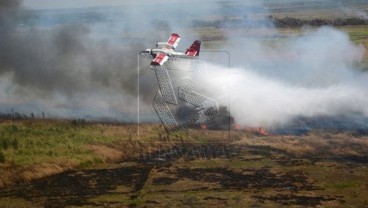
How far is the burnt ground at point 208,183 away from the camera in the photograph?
110 ft

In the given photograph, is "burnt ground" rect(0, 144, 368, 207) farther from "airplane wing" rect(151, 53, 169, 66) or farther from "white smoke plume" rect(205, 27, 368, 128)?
"white smoke plume" rect(205, 27, 368, 128)

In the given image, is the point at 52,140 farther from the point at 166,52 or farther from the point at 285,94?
the point at 285,94

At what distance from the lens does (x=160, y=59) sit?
161 ft

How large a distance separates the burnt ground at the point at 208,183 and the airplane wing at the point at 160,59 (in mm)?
10004

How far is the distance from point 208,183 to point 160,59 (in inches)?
669

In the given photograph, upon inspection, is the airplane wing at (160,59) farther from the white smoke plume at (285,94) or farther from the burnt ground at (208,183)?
the burnt ground at (208,183)

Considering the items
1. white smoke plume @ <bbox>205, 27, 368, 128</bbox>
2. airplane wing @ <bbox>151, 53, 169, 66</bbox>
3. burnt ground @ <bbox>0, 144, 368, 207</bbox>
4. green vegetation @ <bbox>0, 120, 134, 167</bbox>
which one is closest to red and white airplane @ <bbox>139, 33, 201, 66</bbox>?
airplane wing @ <bbox>151, 53, 169, 66</bbox>

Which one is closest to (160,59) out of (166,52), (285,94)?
(166,52)

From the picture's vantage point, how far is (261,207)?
3200cm

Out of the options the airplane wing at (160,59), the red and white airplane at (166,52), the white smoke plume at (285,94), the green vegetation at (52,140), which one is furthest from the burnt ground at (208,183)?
the white smoke plume at (285,94)

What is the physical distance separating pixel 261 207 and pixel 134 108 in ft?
108

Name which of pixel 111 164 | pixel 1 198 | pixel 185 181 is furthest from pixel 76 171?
pixel 185 181

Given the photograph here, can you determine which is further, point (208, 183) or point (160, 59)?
point (160, 59)

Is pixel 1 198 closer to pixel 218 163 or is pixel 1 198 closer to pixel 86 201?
pixel 86 201
